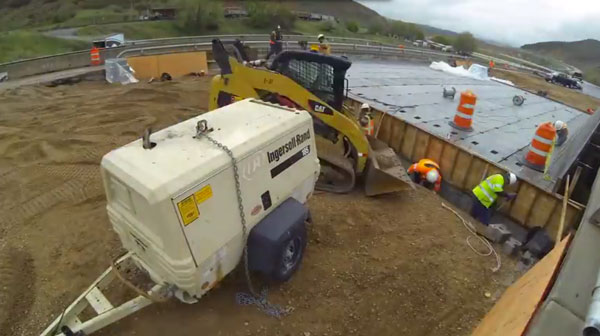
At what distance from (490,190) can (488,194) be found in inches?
3.5

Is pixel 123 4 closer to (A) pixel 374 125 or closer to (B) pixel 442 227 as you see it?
(A) pixel 374 125

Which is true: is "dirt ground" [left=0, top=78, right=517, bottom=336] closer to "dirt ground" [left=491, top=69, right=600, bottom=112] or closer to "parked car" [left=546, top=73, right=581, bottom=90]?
"dirt ground" [left=491, top=69, right=600, bottom=112]

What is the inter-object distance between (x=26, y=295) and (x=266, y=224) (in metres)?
3.23

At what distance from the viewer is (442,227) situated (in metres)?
6.93

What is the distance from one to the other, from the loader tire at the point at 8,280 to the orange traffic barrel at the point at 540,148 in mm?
9906

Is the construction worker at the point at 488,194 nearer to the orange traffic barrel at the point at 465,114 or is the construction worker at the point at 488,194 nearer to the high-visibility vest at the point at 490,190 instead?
the high-visibility vest at the point at 490,190

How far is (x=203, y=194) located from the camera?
142 inches

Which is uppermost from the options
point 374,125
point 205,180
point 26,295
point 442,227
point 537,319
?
point 537,319

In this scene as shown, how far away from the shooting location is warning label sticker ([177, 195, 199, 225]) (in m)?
3.41

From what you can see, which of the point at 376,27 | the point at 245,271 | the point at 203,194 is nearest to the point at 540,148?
the point at 245,271

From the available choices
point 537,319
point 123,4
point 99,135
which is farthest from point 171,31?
point 537,319

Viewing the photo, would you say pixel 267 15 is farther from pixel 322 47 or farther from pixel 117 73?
pixel 117 73

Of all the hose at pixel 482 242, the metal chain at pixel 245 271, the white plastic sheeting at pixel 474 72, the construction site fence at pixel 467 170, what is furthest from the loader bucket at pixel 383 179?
the white plastic sheeting at pixel 474 72

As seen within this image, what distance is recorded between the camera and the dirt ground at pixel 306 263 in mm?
4609
